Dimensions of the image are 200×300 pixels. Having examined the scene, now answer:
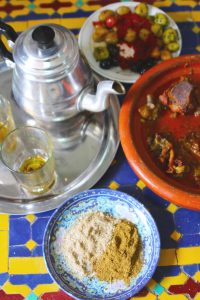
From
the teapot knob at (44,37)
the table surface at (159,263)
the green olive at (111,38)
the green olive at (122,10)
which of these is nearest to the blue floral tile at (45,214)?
the table surface at (159,263)

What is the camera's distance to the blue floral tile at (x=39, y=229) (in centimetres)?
91

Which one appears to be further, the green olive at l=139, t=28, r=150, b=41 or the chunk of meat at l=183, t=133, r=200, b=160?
the green olive at l=139, t=28, r=150, b=41

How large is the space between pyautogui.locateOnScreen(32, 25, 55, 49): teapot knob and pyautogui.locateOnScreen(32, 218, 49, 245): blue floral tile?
0.38m

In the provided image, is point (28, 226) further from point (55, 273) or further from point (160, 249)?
point (160, 249)

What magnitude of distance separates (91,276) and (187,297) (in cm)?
21

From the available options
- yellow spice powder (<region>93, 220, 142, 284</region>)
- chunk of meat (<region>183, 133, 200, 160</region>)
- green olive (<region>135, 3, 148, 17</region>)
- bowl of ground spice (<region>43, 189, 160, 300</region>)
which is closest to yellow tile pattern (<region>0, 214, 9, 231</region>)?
bowl of ground spice (<region>43, 189, 160, 300</region>)

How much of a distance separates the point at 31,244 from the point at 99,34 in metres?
0.58

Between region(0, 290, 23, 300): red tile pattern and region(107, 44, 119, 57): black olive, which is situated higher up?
region(107, 44, 119, 57): black olive

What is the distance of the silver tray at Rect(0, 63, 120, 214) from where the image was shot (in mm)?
938

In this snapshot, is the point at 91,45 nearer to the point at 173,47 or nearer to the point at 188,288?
the point at 173,47

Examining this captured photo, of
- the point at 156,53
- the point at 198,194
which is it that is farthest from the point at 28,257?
the point at 156,53

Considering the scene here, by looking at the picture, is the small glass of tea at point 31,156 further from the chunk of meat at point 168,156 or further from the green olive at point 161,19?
the green olive at point 161,19

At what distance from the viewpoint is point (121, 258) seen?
0.85 metres

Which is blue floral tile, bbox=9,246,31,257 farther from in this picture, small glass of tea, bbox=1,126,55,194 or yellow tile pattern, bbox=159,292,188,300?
yellow tile pattern, bbox=159,292,188,300
